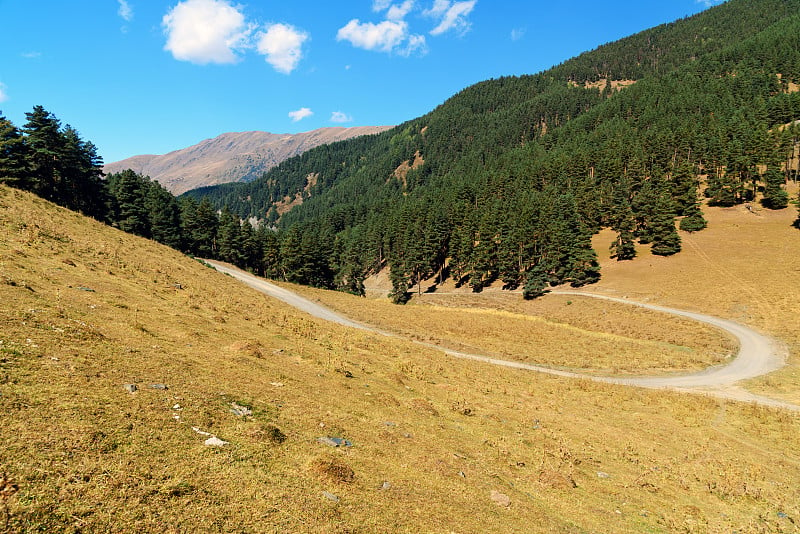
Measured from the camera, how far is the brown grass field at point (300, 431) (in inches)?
228

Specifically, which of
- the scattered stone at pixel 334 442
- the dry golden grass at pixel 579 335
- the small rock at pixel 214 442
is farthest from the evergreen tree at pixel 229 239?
the small rock at pixel 214 442

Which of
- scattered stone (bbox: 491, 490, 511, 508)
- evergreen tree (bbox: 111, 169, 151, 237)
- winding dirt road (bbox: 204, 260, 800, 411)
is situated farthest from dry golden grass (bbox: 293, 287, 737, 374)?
evergreen tree (bbox: 111, 169, 151, 237)

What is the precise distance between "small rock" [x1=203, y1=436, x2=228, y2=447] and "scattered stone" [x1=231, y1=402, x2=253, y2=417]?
1.39 m

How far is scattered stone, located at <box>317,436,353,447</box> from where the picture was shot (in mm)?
9005

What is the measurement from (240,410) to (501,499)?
700cm

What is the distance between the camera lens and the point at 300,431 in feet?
30.4

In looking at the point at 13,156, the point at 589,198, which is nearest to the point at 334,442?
the point at 13,156

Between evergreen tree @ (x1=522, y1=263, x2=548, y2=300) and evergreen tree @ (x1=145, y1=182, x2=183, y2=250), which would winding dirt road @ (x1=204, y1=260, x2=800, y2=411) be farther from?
evergreen tree @ (x1=145, y1=182, x2=183, y2=250)

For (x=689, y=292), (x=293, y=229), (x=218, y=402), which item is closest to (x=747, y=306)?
(x=689, y=292)

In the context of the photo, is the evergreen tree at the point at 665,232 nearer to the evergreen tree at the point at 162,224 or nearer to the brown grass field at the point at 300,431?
the brown grass field at the point at 300,431

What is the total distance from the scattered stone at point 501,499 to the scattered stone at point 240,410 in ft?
21.6

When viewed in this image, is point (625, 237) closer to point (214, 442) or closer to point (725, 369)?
point (725, 369)

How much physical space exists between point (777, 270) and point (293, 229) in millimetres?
95160

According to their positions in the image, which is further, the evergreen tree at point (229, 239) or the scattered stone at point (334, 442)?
the evergreen tree at point (229, 239)
